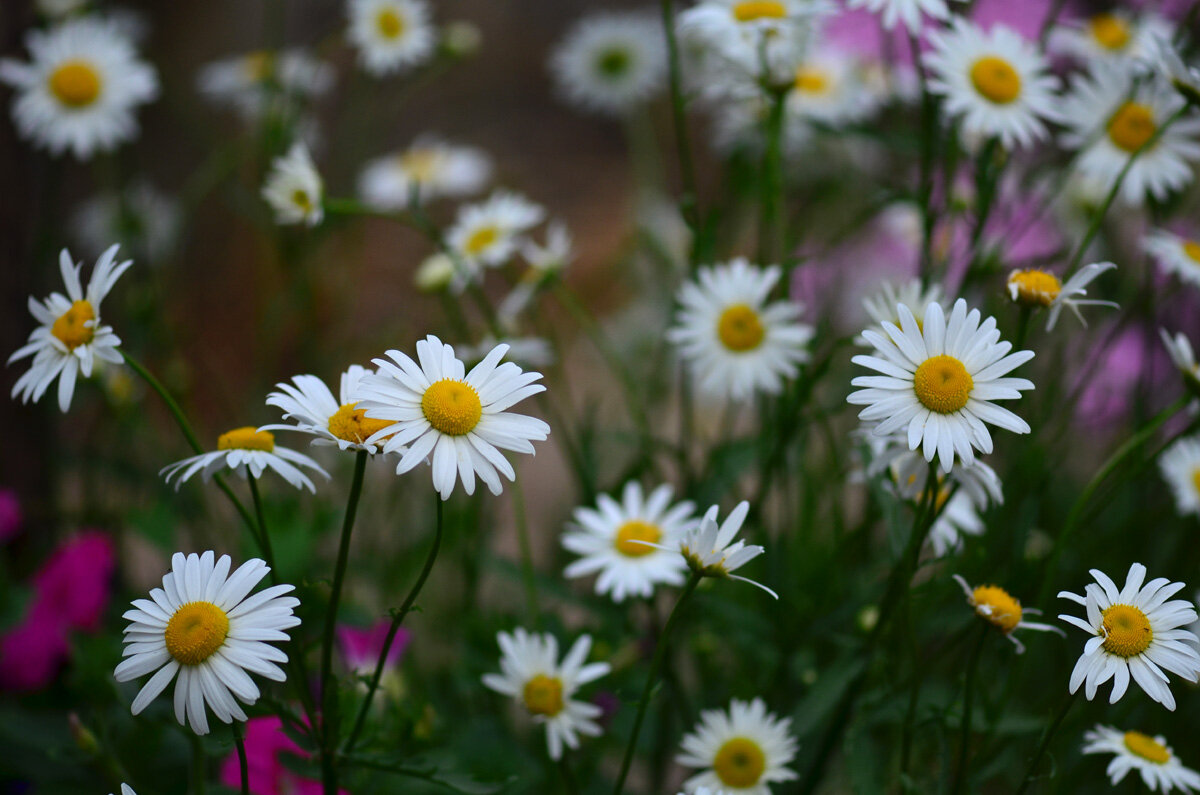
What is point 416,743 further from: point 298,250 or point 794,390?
point 298,250

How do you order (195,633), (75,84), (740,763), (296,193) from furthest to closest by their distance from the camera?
(75,84), (296,193), (740,763), (195,633)

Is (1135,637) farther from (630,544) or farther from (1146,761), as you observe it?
(630,544)

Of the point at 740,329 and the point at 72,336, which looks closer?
the point at 72,336

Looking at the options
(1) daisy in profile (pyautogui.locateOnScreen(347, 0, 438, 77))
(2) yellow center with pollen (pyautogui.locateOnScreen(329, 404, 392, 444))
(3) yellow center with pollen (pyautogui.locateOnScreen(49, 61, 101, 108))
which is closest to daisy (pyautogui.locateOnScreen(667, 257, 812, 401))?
(2) yellow center with pollen (pyautogui.locateOnScreen(329, 404, 392, 444))

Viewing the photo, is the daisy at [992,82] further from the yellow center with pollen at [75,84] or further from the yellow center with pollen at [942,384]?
the yellow center with pollen at [75,84]

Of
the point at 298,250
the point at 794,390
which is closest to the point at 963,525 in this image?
the point at 794,390

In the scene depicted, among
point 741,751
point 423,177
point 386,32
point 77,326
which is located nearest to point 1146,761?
point 741,751
